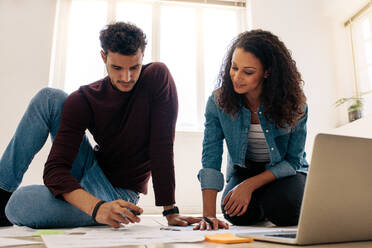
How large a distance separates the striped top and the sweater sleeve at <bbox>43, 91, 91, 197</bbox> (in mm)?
646

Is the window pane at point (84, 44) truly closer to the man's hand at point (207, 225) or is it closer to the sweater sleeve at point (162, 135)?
the sweater sleeve at point (162, 135)

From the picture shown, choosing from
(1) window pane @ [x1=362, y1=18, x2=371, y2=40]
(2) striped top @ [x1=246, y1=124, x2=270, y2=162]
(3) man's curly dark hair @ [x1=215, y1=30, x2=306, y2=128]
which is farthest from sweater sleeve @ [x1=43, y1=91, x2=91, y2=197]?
(1) window pane @ [x1=362, y1=18, x2=371, y2=40]

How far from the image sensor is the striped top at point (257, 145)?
4.16 ft

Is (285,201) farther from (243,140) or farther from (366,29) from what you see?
(366,29)

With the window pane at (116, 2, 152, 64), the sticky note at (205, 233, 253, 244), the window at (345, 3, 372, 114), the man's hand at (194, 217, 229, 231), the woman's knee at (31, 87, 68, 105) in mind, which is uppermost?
the window pane at (116, 2, 152, 64)

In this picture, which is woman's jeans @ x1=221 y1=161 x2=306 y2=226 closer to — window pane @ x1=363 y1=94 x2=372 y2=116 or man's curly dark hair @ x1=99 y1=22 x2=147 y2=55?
man's curly dark hair @ x1=99 y1=22 x2=147 y2=55

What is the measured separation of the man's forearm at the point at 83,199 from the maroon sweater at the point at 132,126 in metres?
0.15

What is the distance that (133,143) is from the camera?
3.79 feet

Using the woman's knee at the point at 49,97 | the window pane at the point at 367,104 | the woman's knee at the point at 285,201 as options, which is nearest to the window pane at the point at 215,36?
the window pane at the point at 367,104

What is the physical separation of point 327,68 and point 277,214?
2.04 metres

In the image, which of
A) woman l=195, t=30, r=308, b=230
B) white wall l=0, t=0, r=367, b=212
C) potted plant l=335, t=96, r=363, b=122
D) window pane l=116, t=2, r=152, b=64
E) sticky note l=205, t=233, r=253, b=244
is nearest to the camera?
sticky note l=205, t=233, r=253, b=244

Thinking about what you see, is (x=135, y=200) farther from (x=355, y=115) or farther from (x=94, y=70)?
(x=355, y=115)

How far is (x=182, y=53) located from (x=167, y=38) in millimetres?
197

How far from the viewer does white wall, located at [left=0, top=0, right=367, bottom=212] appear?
241 cm
